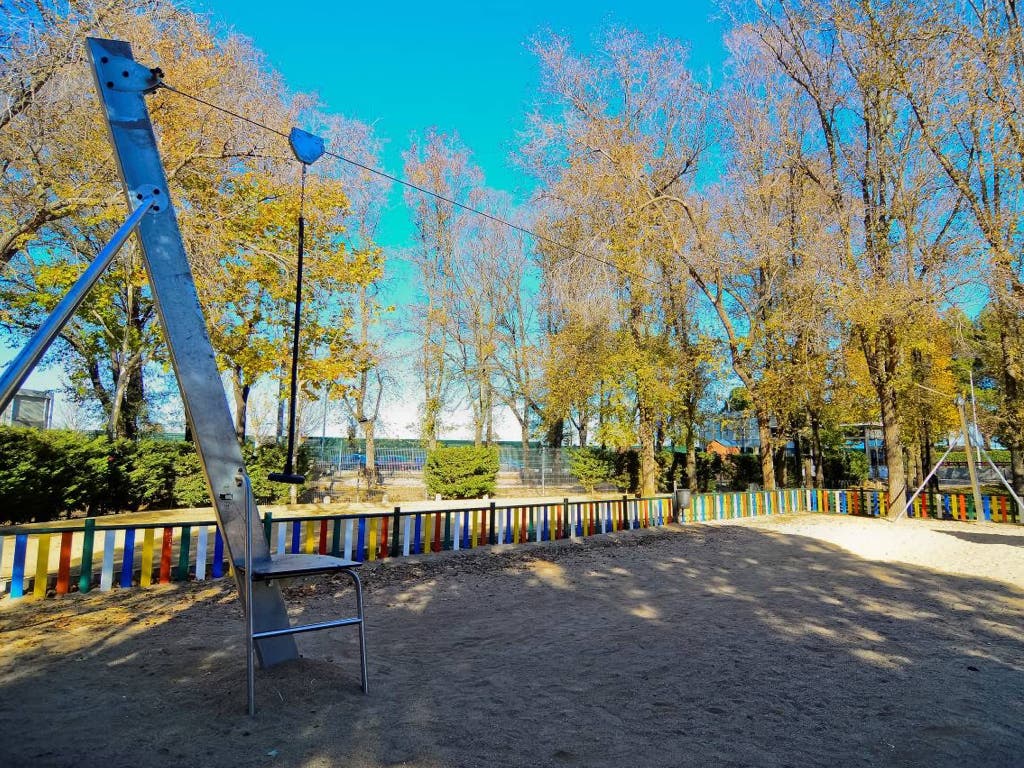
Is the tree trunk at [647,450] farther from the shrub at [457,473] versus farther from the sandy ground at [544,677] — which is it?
the sandy ground at [544,677]

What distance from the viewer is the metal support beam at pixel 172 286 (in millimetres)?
3916

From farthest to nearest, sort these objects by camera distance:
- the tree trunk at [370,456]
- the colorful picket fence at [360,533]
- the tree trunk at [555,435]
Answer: the tree trunk at [555,435] → the tree trunk at [370,456] → the colorful picket fence at [360,533]

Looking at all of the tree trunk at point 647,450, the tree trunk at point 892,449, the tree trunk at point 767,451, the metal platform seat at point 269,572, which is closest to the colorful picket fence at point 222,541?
the metal platform seat at point 269,572

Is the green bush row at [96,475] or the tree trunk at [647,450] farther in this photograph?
the tree trunk at [647,450]

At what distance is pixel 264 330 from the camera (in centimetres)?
1673

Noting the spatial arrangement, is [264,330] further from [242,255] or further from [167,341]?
[167,341]

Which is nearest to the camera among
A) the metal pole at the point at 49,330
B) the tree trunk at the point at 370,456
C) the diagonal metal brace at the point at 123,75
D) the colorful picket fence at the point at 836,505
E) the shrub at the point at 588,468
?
the metal pole at the point at 49,330

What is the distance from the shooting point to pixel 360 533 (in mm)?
9188

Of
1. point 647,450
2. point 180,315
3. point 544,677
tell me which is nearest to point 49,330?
point 180,315

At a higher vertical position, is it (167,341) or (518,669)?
(167,341)

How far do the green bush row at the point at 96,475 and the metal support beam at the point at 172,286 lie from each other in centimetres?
1057

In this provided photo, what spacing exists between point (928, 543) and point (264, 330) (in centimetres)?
1623

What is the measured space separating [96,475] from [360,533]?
9845 mm

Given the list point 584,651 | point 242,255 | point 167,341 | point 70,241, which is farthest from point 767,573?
point 70,241
